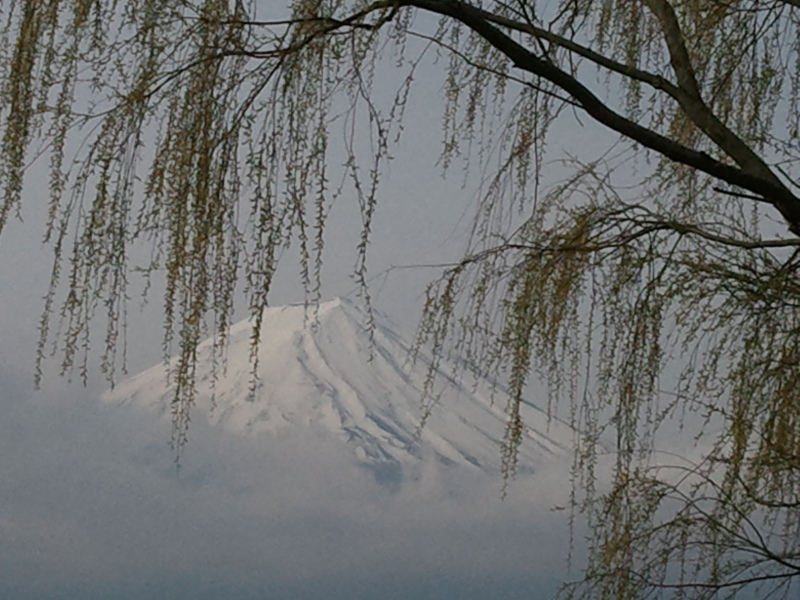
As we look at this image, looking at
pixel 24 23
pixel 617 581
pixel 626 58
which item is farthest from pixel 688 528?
pixel 24 23

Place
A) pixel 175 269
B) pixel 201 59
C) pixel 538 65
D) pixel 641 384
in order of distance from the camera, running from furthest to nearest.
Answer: pixel 641 384 < pixel 538 65 < pixel 201 59 < pixel 175 269

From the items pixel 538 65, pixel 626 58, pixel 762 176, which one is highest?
pixel 626 58

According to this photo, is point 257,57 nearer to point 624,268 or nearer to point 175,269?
point 175,269

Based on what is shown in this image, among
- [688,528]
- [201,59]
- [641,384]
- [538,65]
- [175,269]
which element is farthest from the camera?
[688,528]

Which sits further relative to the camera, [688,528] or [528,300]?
[688,528]

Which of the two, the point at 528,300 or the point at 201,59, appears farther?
the point at 528,300

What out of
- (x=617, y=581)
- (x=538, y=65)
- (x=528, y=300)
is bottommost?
(x=617, y=581)

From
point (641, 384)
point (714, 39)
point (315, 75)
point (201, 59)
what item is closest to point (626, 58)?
point (714, 39)

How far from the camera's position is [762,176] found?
72.9 inches

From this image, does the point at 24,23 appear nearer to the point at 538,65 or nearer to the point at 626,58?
the point at 538,65

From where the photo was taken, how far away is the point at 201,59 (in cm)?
162

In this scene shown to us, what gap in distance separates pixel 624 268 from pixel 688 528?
Answer: 52cm

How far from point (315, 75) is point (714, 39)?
99 cm

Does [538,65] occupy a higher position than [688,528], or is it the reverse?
[538,65]
